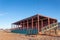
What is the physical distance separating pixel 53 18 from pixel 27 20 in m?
5.98

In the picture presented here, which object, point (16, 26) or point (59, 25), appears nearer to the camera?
point (59, 25)

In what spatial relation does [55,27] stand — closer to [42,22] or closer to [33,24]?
[42,22]

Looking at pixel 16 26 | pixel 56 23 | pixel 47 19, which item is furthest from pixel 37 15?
pixel 16 26

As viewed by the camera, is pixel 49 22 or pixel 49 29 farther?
pixel 49 22

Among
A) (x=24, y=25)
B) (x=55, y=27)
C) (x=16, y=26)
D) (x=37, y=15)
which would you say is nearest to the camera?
(x=37, y=15)

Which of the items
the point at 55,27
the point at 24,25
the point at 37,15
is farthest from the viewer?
the point at 24,25

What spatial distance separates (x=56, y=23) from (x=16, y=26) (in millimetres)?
12195

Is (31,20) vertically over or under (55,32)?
over

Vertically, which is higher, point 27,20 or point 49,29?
point 27,20

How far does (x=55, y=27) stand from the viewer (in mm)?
31016

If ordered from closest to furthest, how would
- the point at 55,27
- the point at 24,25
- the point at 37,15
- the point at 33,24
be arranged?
the point at 37,15 → the point at 55,27 → the point at 33,24 → the point at 24,25

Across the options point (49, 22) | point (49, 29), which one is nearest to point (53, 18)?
point (49, 22)

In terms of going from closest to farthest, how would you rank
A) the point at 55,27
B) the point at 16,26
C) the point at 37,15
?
the point at 37,15
the point at 55,27
the point at 16,26

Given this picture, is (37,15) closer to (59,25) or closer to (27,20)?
(27,20)
